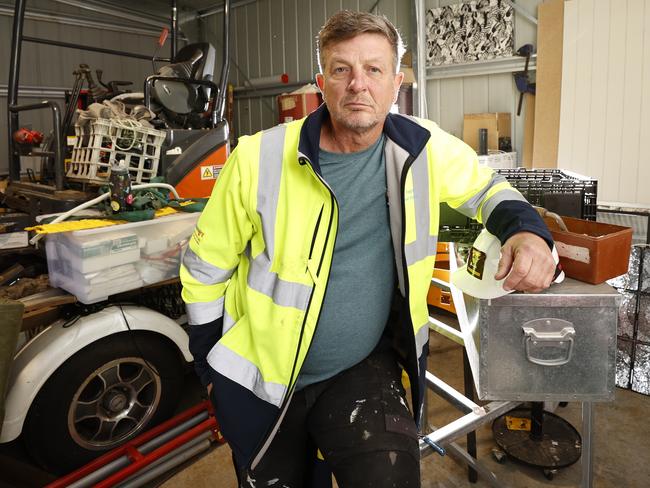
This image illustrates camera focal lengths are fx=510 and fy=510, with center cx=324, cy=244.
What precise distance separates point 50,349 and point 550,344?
1937 millimetres

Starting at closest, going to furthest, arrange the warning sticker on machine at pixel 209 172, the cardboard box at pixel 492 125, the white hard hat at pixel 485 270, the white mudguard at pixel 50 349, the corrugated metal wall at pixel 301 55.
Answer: the white hard hat at pixel 485 270 < the white mudguard at pixel 50 349 < the warning sticker on machine at pixel 209 172 < the cardboard box at pixel 492 125 < the corrugated metal wall at pixel 301 55

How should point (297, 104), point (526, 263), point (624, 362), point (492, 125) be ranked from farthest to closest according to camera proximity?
point (297, 104)
point (492, 125)
point (624, 362)
point (526, 263)

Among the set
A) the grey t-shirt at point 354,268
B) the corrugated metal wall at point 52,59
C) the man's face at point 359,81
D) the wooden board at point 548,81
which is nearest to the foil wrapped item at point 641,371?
the wooden board at point 548,81

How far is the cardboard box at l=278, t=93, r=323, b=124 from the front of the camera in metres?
5.82

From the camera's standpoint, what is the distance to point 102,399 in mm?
2395

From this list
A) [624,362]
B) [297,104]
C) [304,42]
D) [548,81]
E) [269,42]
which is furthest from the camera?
[269,42]

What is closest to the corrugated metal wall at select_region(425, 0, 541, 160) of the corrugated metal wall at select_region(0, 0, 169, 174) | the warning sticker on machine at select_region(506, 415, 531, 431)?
the warning sticker on machine at select_region(506, 415, 531, 431)

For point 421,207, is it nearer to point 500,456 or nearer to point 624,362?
point 500,456

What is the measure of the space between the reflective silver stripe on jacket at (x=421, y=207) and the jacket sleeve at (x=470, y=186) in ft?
0.18

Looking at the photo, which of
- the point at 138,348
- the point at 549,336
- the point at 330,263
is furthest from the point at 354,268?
the point at 138,348

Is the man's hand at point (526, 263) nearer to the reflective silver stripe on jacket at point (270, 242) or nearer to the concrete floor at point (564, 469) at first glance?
the reflective silver stripe on jacket at point (270, 242)

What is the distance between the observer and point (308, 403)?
1456mm

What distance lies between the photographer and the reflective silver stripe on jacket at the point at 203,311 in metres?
1.48

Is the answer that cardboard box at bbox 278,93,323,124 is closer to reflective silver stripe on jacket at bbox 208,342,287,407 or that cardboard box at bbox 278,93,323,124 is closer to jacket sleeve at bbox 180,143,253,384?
jacket sleeve at bbox 180,143,253,384
